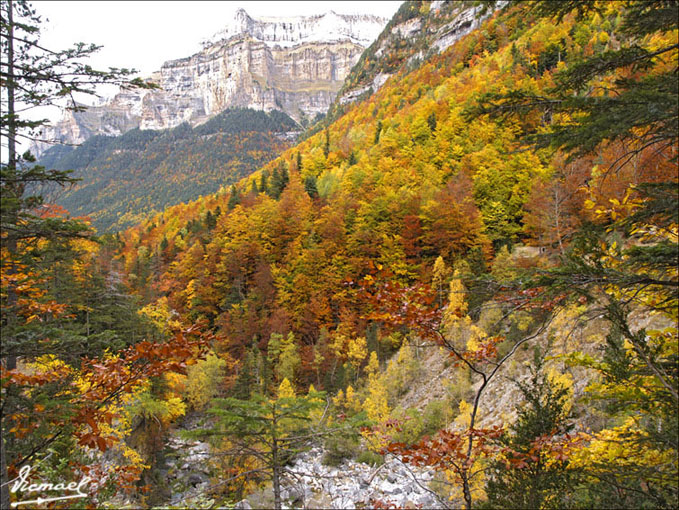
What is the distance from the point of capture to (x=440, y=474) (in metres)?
11.3

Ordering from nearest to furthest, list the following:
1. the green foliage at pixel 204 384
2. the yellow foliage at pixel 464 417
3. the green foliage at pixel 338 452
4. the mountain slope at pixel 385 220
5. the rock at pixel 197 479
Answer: the yellow foliage at pixel 464 417 < the green foliage at pixel 338 452 < the rock at pixel 197 479 < the green foliage at pixel 204 384 < the mountain slope at pixel 385 220

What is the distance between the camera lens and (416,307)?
358cm

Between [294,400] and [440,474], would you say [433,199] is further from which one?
[294,400]

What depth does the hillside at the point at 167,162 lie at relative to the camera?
126375 millimetres

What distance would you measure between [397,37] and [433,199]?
81.5m

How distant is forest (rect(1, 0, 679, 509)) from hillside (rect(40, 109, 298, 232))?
87.1 meters

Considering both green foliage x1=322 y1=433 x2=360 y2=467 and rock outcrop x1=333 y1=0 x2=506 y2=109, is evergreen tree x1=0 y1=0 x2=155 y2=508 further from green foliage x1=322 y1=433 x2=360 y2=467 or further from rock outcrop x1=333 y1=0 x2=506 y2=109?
rock outcrop x1=333 y1=0 x2=506 y2=109

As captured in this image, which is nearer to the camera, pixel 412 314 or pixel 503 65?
pixel 412 314

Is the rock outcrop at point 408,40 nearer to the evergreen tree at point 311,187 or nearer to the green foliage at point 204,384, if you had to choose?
the evergreen tree at point 311,187

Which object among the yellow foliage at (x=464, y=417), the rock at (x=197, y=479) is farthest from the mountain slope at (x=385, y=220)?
the yellow foliage at (x=464, y=417)

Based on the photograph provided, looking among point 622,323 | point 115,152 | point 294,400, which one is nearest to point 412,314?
point 622,323

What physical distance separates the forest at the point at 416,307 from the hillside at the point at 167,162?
87.1 metres

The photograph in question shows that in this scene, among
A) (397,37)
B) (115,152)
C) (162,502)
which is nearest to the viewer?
(162,502)

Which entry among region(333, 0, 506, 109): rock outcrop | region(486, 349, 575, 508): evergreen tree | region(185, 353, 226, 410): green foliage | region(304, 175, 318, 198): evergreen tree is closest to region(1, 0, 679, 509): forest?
region(486, 349, 575, 508): evergreen tree
